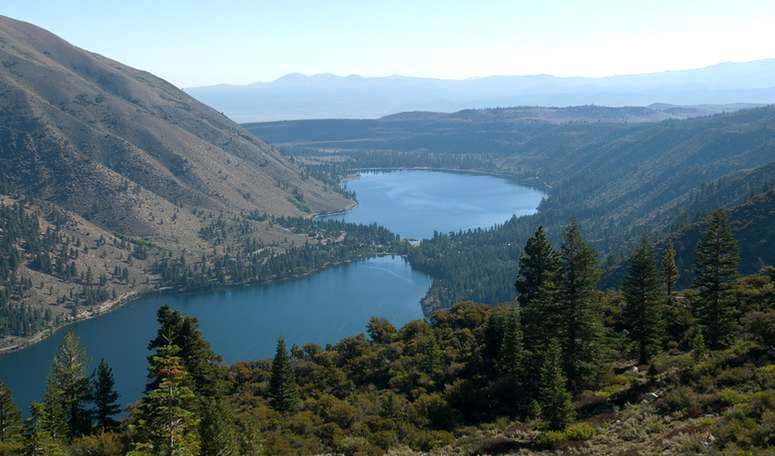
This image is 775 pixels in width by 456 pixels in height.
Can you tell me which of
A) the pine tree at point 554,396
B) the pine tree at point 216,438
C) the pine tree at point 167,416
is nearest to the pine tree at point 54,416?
the pine tree at point 216,438

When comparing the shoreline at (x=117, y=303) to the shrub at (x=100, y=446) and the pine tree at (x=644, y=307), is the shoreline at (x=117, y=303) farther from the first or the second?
the pine tree at (x=644, y=307)

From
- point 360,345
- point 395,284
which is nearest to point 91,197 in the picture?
point 395,284

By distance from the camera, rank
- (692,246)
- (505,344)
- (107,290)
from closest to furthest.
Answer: (505,344)
(692,246)
(107,290)

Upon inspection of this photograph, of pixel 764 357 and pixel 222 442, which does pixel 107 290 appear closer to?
pixel 222 442

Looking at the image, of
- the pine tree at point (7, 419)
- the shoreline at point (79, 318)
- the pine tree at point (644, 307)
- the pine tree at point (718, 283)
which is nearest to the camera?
the pine tree at point (718, 283)

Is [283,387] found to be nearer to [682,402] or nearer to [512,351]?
[512,351]

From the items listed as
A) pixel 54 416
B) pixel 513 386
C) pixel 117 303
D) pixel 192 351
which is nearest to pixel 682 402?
pixel 513 386
